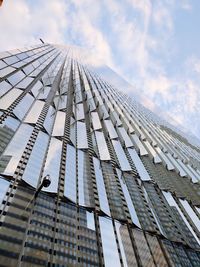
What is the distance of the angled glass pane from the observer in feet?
65.3

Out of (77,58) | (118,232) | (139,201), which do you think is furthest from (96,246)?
(77,58)

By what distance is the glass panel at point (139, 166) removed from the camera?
3341 centimetres

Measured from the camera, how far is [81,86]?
61.1 meters

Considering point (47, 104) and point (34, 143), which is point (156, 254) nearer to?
point (34, 143)

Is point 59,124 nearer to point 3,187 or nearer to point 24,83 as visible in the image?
point 24,83

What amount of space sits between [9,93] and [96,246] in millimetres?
25004

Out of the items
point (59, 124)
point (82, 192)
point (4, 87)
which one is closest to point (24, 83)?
point (4, 87)

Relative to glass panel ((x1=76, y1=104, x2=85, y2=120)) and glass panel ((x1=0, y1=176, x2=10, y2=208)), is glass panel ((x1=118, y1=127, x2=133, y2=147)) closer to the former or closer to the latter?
glass panel ((x1=76, y1=104, x2=85, y2=120))

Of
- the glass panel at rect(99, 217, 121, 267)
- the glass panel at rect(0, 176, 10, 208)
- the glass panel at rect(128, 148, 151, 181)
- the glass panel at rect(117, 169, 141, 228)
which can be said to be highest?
the glass panel at rect(128, 148, 151, 181)

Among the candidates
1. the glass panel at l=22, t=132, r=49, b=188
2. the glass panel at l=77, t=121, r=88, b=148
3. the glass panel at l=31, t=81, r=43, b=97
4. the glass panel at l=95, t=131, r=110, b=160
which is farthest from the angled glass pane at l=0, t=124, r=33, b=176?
the glass panel at l=31, t=81, r=43, b=97

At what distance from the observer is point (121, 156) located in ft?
120

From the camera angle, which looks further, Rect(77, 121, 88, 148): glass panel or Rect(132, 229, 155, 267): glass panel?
Rect(77, 121, 88, 148): glass panel

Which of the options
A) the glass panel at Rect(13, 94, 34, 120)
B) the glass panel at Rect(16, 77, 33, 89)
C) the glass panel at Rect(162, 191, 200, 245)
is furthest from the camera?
the glass panel at Rect(16, 77, 33, 89)

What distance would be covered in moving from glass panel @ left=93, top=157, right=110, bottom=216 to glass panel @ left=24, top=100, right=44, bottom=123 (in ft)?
25.6
